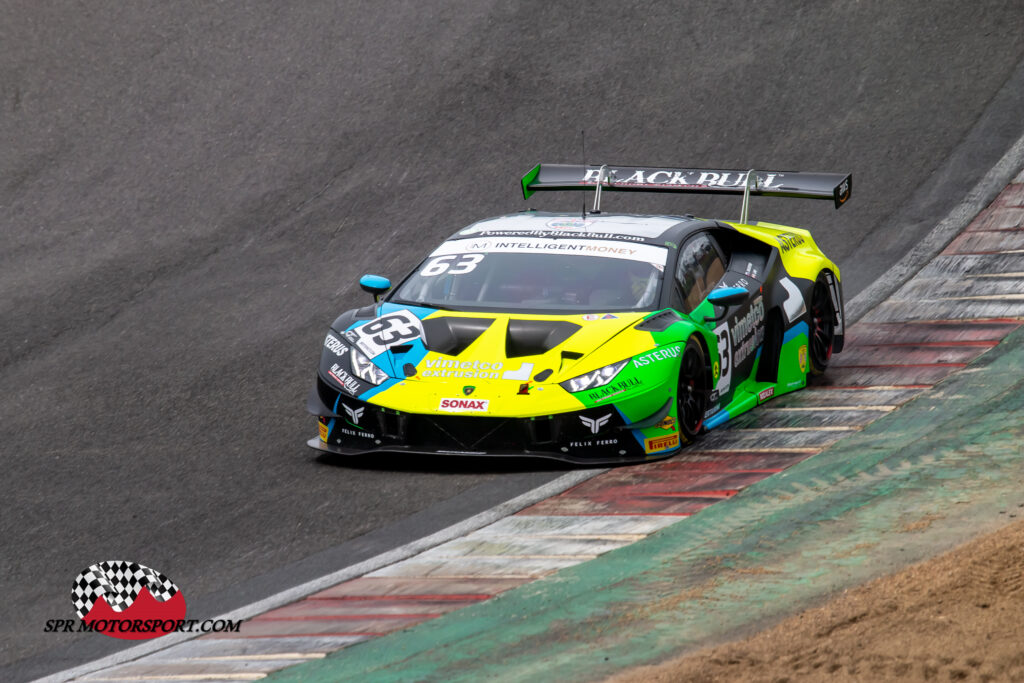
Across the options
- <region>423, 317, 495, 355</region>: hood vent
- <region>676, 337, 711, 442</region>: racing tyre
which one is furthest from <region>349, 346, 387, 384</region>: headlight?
<region>676, 337, 711, 442</region>: racing tyre

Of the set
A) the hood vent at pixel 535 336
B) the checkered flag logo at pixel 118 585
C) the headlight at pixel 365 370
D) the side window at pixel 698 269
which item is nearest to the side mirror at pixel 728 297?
the side window at pixel 698 269

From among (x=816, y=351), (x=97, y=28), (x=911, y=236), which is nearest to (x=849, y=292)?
(x=911, y=236)

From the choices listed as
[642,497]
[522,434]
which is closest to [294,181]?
[522,434]

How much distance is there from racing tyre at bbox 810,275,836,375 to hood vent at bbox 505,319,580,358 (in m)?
2.50

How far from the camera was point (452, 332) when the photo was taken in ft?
29.0

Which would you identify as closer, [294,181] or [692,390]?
[692,390]

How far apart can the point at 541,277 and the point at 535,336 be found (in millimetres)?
794

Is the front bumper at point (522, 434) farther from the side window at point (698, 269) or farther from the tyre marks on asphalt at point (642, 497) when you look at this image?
the side window at point (698, 269)

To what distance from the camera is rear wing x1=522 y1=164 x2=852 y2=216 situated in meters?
10.7

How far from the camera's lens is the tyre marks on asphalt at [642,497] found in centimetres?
618

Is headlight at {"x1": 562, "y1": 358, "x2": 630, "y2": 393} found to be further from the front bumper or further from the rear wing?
the rear wing

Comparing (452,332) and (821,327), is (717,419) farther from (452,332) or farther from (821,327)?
(821,327)

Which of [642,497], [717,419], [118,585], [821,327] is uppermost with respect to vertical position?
[821,327]

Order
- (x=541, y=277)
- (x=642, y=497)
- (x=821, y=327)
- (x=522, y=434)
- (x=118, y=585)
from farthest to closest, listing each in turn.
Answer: (x=821, y=327) → (x=541, y=277) → (x=522, y=434) → (x=642, y=497) → (x=118, y=585)
